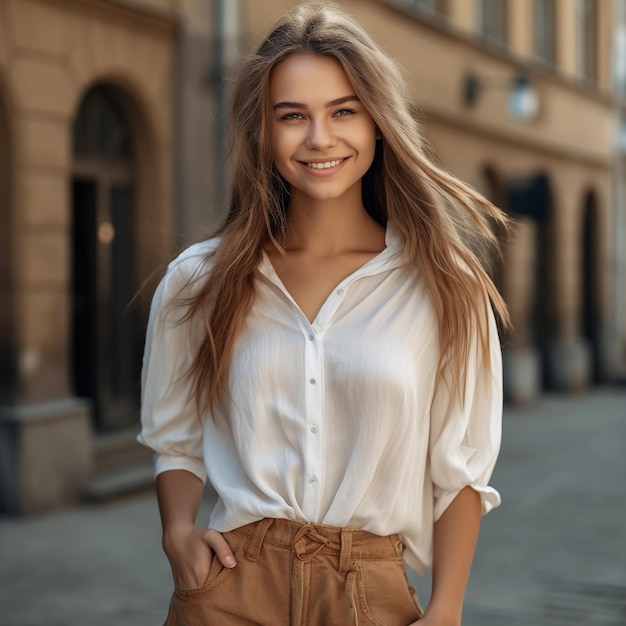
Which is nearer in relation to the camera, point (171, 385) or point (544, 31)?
point (171, 385)

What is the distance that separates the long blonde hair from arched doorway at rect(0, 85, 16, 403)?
18.8 ft

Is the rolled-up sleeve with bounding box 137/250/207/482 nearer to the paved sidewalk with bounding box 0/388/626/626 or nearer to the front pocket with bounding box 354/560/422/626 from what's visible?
the front pocket with bounding box 354/560/422/626

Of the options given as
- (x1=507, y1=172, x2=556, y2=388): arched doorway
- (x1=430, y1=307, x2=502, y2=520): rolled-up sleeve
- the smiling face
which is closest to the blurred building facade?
the smiling face

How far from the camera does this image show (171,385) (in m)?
2.50

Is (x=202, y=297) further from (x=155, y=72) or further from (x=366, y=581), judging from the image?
(x=155, y=72)

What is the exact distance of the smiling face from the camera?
2.29m

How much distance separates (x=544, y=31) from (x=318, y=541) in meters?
17.5

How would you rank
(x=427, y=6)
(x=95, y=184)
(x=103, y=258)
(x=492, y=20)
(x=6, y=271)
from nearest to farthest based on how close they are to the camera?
(x=6, y=271)
(x=95, y=184)
(x=103, y=258)
(x=427, y=6)
(x=492, y=20)

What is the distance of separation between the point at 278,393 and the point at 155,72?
24.3 feet

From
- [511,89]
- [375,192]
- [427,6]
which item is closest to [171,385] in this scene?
[375,192]

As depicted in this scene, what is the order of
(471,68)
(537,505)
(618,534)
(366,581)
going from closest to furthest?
(366,581) → (618,534) → (537,505) → (471,68)

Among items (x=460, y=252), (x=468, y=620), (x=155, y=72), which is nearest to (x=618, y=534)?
(x=468, y=620)

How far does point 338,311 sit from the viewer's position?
7.63 feet

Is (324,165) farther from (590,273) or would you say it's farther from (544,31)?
(590,273)
